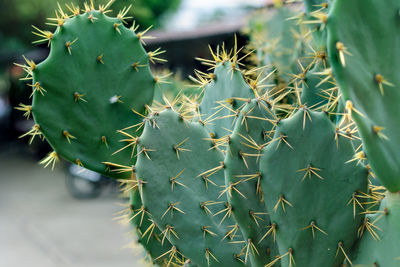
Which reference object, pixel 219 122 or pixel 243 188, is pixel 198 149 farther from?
pixel 243 188

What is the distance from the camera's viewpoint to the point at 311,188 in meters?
1.13

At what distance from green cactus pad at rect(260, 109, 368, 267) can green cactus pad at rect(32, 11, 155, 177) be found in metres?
0.64

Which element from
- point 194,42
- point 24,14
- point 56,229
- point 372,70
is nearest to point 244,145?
point 372,70

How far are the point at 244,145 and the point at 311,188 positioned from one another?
0.20 m

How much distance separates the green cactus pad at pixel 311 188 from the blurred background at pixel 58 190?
2.15 m

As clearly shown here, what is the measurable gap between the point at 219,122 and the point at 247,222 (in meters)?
0.38

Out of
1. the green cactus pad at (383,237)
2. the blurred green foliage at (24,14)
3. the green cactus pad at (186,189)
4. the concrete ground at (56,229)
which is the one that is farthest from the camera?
the blurred green foliage at (24,14)

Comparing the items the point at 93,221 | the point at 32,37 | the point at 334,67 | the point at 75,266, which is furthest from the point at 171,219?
the point at 32,37

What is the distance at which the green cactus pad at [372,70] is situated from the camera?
90 centimetres

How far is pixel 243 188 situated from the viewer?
1212 mm

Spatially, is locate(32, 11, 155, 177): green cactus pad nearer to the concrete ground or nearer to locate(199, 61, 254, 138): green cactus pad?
locate(199, 61, 254, 138): green cactus pad

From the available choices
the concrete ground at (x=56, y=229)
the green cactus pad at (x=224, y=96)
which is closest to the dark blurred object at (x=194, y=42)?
the concrete ground at (x=56, y=229)

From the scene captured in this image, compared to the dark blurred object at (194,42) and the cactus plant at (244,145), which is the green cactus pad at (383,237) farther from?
the dark blurred object at (194,42)

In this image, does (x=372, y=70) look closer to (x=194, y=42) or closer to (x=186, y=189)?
(x=186, y=189)
